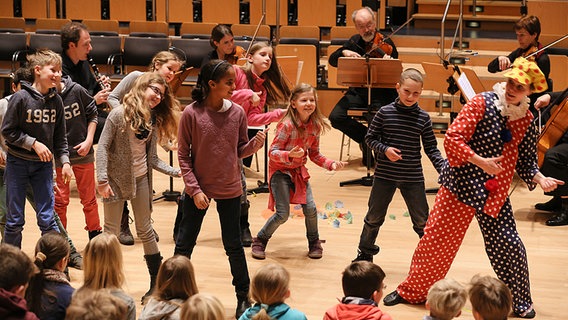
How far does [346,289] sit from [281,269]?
1.04 ft

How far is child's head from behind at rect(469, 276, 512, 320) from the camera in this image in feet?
11.0

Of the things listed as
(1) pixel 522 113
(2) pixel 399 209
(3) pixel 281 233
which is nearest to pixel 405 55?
(2) pixel 399 209

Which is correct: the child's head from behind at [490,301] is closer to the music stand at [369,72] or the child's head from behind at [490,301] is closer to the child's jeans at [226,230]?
the child's jeans at [226,230]

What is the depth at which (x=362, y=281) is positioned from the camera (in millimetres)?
3633

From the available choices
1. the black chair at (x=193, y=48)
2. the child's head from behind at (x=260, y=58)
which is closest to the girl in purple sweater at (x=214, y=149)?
the child's head from behind at (x=260, y=58)

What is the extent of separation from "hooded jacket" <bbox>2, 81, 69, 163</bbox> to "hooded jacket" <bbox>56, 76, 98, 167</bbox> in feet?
1.51

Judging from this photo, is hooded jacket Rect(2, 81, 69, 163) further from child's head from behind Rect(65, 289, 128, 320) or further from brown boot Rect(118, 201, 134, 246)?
child's head from behind Rect(65, 289, 128, 320)

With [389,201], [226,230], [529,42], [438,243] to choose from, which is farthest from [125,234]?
[529,42]

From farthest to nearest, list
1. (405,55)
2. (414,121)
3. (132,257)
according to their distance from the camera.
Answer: (405,55) < (132,257) < (414,121)

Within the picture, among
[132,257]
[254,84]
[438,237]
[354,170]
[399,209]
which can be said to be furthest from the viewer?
[354,170]

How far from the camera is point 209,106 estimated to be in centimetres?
452

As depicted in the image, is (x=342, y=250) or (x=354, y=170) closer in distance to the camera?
(x=342, y=250)

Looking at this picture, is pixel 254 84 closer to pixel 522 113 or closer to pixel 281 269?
pixel 522 113

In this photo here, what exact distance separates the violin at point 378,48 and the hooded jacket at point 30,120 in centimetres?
361
